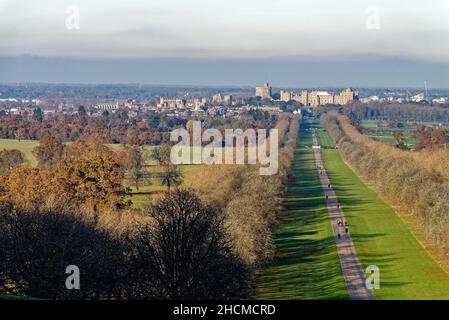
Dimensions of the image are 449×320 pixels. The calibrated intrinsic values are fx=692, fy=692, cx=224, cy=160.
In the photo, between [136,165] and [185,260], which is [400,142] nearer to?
[136,165]

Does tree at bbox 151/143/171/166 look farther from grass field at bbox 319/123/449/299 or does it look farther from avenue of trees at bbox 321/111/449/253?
avenue of trees at bbox 321/111/449/253

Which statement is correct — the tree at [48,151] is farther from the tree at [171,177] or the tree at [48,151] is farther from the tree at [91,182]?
the tree at [91,182]

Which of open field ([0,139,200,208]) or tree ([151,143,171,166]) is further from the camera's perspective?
tree ([151,143,171,166])

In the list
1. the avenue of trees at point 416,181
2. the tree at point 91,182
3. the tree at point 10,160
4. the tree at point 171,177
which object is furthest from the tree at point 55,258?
the tree at point 10,160

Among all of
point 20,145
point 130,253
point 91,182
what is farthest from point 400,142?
point 130,253

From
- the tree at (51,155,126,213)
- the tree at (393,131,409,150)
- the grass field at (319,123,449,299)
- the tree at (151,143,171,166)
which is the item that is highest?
the tree at (51,155,126,213)

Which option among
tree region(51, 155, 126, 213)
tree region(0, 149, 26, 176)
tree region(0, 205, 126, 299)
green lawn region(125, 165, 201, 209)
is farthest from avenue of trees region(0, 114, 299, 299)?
tree region(0, 149, 26, 176)

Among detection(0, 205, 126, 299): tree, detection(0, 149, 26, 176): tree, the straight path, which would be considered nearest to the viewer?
detection(0, 205, 126, 299): tree

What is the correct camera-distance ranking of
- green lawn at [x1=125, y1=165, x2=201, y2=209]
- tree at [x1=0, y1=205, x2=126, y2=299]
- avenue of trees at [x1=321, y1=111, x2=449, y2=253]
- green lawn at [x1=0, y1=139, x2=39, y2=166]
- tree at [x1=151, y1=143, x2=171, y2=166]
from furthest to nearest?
green lawn at [x1=0, y1=139, x2=39, y2=166], tree at [x1=151, y1=143, x2=171, y2=166], green lawn at [x1=125, y1=165, x2=201, y2=209], avenue of trees at [x1=321, y1=111, x2=449, y2=253], tree at [x1=0, y1=205, x2=126, y2=299]
